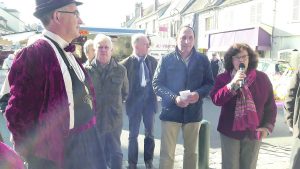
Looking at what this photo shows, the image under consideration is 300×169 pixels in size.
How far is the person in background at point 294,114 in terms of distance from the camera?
3.62 meters

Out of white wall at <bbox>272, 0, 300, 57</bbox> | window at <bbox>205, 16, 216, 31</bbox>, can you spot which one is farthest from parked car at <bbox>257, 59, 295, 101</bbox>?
window at <bbox>205, 16, 216, 31</bbox>

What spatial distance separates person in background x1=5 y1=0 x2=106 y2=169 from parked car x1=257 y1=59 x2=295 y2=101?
1087 centimetres

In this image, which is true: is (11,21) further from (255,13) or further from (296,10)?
(296,10)

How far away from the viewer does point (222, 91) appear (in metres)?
3.67

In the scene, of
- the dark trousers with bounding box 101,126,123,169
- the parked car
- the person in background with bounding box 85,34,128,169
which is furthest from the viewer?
the parked car

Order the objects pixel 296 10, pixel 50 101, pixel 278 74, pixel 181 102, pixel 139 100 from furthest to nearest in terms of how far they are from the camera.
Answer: pixel 296 10 → pixel 278 74 → pixel 139 100 → pixel 181 102 → pixel 50 101

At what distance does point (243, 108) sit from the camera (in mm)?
3635

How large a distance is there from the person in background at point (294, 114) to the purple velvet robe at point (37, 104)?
8.22 feet

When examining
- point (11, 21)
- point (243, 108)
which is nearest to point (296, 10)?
point (243, 108)

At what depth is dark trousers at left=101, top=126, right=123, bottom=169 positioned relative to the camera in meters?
4.76

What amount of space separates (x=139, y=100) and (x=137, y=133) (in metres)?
0.50

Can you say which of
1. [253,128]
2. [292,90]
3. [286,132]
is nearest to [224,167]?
[253,128]

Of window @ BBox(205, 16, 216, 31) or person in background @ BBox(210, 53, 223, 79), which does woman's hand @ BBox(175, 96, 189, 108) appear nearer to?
person in background @ BBox(210, 53, 223, 79)

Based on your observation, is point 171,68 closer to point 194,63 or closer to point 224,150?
point 194,63
